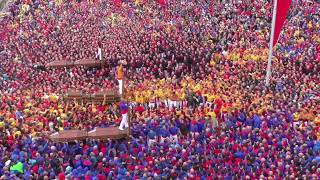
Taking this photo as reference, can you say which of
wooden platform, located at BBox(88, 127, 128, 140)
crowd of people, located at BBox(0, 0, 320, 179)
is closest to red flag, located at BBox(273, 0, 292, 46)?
crowd of people, located at BBox(0, 0, 320, 179)

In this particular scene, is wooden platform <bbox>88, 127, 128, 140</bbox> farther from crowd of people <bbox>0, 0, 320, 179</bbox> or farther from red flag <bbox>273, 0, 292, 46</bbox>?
red flag <bbox>273, 0, 292, 46</bbox>

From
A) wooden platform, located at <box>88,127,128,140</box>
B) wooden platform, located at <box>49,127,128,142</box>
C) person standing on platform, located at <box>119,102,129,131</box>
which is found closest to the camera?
wooden platform, located at <box>49,127,128,142</box>

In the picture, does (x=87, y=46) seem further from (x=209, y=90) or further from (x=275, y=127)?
(x=275, y=127)

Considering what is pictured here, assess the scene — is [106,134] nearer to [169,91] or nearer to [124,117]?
[124,117]

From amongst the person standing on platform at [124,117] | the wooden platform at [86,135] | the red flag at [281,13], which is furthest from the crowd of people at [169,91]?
the red flag at [281,13]

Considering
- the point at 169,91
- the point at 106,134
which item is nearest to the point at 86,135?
the point at 106,134

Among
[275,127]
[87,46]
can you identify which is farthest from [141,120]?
[87,46]
